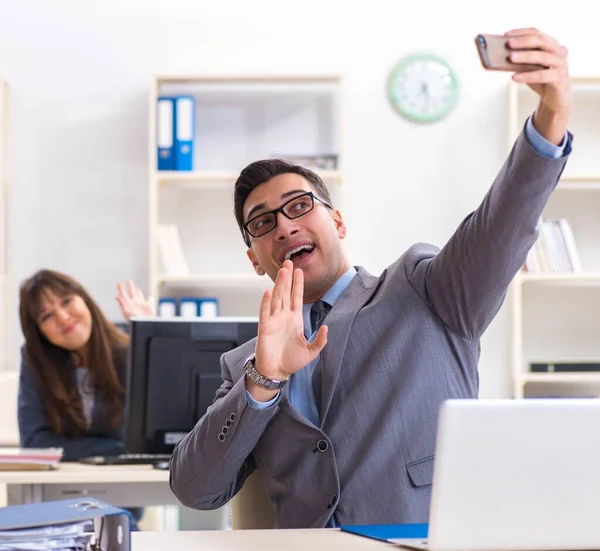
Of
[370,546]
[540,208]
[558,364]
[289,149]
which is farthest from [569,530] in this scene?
[289,149]

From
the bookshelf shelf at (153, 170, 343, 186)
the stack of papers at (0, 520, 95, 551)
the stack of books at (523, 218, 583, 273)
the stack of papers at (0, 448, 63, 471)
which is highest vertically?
the bookshelf shelf at (153, 170, 343, 186)

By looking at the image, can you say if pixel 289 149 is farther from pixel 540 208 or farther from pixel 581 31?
pixel 540 208

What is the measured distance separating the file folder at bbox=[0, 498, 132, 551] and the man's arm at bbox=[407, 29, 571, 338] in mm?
683

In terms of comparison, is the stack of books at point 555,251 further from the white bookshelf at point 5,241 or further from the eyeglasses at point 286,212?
the eyeglasses at point 286,212

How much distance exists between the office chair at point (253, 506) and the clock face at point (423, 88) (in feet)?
10.4

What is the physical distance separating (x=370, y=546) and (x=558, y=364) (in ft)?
10.6

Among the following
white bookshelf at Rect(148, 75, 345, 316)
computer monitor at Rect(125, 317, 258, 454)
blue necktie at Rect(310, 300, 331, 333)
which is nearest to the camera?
blue necktie at Rect(310, 300, 331, 333)

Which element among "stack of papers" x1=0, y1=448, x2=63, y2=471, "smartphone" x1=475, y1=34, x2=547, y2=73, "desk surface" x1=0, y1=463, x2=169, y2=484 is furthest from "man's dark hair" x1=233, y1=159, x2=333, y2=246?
"stack of papers" x1=0, y1=448, x2=63, y2=471

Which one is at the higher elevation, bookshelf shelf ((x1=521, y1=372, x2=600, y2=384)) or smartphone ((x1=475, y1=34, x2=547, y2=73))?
smartphone ((x1=475, y1=34, x2=547, y2=73))

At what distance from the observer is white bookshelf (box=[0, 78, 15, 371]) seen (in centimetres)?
440

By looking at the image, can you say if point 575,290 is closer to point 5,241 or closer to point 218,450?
point 5,241

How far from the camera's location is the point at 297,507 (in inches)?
60.0

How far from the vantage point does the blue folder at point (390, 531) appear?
1246 mm

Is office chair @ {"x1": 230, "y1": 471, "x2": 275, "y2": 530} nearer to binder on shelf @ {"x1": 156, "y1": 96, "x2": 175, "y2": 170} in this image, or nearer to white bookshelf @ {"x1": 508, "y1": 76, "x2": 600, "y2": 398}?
binder on shelf @ {"x1": 156, "y1": 96, "x2": 175, "y2": 170}
